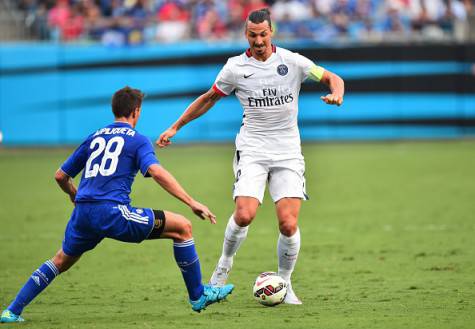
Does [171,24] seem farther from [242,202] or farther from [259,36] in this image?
[242,202]

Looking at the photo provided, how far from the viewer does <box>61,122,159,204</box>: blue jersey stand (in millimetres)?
7398

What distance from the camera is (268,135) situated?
858 cm

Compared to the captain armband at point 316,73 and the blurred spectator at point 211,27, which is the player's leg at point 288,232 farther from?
the blurred spectator at point 211,27

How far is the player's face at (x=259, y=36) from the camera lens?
8.28 meters

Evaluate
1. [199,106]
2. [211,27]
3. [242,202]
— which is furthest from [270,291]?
[211,27]

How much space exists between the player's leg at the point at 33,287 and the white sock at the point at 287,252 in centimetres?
192

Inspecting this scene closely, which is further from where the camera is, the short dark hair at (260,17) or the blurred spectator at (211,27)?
the blurred spectator at (211,27)

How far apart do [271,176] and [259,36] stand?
1.26 m

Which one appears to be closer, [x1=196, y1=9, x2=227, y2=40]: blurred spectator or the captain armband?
the captain armband

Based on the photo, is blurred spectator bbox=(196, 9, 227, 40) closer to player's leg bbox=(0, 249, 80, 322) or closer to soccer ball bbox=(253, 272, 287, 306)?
soccer ball bbox=(253, 272, 287, 306)

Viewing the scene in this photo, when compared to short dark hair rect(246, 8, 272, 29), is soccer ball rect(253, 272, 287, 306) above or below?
below

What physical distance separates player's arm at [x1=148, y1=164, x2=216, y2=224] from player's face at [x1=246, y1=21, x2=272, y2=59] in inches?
67.2

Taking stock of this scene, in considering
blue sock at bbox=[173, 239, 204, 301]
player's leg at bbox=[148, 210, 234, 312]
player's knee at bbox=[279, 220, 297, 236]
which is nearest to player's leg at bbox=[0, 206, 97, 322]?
player's leg at bbox=[148, 210, 234, 312]

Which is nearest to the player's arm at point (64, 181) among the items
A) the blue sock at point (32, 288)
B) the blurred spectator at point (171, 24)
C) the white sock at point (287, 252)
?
the blue sock at point (32, 288)
